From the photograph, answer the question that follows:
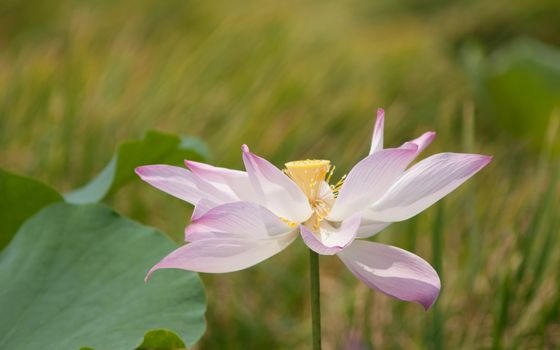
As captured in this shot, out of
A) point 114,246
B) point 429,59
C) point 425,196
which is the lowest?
point 429,59

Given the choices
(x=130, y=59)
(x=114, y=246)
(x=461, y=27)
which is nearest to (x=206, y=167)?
(x=114, y=246)

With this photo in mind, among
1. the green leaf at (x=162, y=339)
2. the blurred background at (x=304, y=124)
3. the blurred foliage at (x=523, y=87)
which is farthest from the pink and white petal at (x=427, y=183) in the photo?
the blurred foliage at (x=523, y=87)

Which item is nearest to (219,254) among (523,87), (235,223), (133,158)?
(235,223)

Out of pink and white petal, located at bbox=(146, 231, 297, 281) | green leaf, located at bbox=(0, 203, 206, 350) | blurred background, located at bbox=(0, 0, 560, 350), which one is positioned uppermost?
pink and white petal, located at bbox=(146, 231, 297, 281)

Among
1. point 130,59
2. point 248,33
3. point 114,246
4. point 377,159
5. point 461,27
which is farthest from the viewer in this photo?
point 461,27

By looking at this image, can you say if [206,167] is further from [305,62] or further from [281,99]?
[305,62]

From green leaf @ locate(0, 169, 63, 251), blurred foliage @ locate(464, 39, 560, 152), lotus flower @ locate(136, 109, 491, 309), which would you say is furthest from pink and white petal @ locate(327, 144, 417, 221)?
blurred foliage @ locate(464, 39, 560, 152)

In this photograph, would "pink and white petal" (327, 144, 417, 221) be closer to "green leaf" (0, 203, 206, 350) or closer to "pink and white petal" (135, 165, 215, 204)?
"pink and white petal" (135, 165, 215, 204)
